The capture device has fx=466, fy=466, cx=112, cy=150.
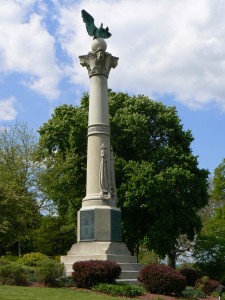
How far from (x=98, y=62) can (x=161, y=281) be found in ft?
38.5

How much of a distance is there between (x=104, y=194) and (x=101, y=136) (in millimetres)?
2972

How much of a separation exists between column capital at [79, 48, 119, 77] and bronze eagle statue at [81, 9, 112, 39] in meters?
1.51

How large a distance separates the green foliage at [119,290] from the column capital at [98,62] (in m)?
11.4

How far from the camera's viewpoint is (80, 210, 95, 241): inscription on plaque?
2191 cm

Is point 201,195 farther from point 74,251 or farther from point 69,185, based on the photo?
point 74,251

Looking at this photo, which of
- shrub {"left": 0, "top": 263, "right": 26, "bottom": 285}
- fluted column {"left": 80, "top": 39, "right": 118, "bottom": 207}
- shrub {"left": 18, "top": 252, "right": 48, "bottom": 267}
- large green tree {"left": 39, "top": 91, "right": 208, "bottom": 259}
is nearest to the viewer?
shrub {"left": 0, "top": 263, "right": 26, "bottom": 285}

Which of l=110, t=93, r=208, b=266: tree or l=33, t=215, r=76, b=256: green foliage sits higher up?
l=110, t=93, r=208, b=266: tree

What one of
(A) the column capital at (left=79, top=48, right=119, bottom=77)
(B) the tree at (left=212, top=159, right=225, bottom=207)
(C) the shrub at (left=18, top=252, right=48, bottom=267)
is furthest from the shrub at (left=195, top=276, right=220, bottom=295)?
(B) the tree at (left=212, top=159, right=225, bottom=207)

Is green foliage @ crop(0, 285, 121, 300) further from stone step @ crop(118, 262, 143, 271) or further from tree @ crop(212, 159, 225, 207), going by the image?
tree @ crop(212, 159, 225, 207)

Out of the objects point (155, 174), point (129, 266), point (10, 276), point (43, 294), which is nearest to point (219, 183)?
point (155, 174)

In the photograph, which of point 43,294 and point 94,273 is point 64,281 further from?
point 43,294

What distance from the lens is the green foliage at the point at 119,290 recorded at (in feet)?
56.2

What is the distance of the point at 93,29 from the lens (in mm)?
25672

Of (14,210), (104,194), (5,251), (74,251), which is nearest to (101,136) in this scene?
(104,194)
